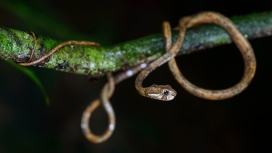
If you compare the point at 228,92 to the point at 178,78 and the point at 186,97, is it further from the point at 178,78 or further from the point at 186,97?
the point at 186,97

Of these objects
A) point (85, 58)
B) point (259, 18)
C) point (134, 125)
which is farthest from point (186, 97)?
point (85, 58)

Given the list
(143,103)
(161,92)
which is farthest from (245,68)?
(143,103)

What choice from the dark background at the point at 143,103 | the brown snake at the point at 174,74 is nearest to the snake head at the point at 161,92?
the brown snake at the point at 174,74

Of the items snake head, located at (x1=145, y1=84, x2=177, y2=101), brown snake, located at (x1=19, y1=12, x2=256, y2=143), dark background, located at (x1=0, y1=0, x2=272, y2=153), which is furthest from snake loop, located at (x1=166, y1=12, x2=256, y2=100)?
dark background, located at (x1=0, y1=0, x2=272, y2=153)

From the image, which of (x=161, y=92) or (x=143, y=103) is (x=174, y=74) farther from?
(x=143, y=103)

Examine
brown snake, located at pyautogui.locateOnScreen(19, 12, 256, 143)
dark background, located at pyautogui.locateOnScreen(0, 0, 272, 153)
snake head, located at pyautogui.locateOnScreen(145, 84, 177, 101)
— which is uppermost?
dark background, located at pyautogui.locateOnScreen(0, 0, 272, 153)

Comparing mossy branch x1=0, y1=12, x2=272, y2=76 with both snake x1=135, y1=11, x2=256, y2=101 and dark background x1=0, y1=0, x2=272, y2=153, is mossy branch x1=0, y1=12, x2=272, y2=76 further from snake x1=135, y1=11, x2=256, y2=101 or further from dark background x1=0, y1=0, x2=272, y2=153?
dark background x1=0, y1=0, x2=272, y2=153

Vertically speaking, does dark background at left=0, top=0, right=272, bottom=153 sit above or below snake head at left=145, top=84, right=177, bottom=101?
above
